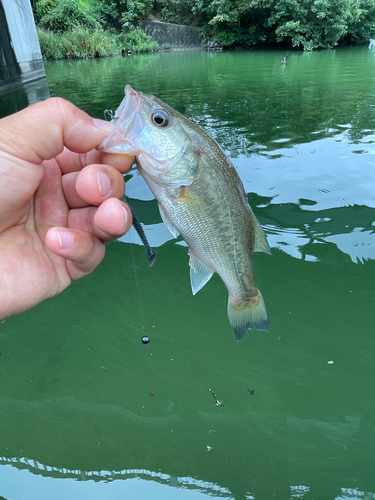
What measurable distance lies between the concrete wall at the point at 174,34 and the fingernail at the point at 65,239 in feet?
146

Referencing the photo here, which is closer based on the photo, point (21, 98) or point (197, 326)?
point (197, 326)

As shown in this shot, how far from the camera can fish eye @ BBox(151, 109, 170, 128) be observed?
5.75 feet

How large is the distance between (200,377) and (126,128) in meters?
2.08

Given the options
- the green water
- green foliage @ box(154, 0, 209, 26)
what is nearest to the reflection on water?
the green water

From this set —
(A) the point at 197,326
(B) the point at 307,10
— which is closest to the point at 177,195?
(A) the point at 197,326

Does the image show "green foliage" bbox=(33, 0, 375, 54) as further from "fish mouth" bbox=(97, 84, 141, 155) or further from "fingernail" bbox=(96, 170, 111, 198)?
"fingernail" bbox=(96, 170, 111, 198)

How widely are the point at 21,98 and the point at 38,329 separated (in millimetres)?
10904

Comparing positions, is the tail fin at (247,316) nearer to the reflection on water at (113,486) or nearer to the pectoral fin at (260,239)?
the pectoral fin at (260,239)

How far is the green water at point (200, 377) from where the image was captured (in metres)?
2.30

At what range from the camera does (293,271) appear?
154 inches

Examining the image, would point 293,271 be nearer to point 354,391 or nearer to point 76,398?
point 354,391

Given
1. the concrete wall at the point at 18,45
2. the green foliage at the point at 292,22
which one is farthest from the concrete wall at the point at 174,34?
the concrete wall at the point at 18,45

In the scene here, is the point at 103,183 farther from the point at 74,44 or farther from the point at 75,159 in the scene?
the point at 74,44

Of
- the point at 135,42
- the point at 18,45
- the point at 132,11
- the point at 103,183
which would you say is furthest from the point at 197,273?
the point at 132,11
